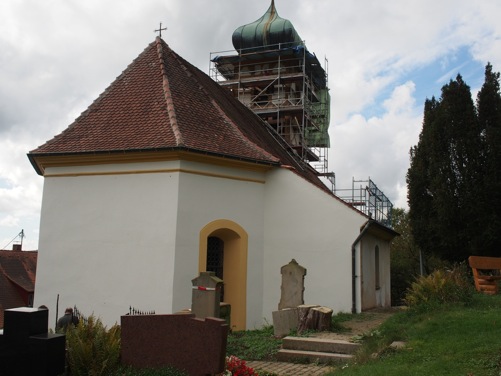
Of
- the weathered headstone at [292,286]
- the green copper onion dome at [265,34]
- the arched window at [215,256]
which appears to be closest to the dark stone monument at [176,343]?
the weathered headstone at [292,286]

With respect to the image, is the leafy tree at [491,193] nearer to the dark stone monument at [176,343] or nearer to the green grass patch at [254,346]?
the green grass patch at [254,346]

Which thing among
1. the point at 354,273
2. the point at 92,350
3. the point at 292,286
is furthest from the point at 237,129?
the point at 92,350

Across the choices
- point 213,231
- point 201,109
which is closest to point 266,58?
point 201,109

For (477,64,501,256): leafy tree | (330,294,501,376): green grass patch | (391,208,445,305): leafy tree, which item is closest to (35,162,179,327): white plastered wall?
(330,294,501,376): green grass patch

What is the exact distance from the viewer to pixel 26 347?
22.3 feet

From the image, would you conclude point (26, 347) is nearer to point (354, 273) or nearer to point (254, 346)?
point (254, 346)

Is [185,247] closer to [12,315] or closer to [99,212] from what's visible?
[99,212]

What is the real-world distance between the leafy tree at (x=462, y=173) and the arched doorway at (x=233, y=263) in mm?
7209

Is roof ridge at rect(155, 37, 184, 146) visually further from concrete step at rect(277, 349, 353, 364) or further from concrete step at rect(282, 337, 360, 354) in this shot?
concrete step at rect(277, 349, 353, 364)

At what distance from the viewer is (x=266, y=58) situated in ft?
88.6

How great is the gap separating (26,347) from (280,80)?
21004 millimetres

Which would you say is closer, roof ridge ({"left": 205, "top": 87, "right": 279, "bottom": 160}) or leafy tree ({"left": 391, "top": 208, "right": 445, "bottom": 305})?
roof ridge ({"left": 205, "top": 87, "right": 279, "bottom": 160})

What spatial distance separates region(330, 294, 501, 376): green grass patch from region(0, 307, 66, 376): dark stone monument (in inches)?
151

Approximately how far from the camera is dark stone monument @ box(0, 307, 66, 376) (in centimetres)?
678
